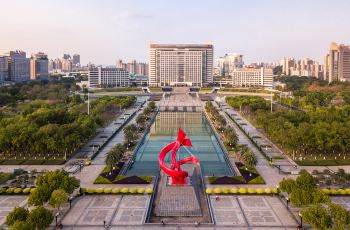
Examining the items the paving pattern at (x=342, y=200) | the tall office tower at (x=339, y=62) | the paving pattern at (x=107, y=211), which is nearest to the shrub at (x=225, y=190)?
the paving pattern at (x=107, y=211)

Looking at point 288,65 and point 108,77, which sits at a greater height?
point 288,65

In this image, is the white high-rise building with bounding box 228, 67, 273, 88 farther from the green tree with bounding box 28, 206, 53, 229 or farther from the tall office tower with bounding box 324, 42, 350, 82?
the green tree with bounding box 28, 206, 53, 229

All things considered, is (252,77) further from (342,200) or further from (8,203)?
(8,203)

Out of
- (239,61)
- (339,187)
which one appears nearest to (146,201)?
(339,187)

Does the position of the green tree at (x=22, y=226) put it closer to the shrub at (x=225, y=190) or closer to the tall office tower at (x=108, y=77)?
the shrub at (x=225, y=190)

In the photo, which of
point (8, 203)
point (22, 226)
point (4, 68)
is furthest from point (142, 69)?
point (22, 226)

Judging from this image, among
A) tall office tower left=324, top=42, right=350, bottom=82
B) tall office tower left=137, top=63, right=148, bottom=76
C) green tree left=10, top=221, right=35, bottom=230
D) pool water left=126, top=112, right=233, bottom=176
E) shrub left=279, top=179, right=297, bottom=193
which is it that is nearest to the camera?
green tree left=10, top=221, right=35, bottom=230

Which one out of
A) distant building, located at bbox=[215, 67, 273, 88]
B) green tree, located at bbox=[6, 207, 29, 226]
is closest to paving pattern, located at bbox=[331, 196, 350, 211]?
green tree, located at bbox=[6, 207, 29, 226]
